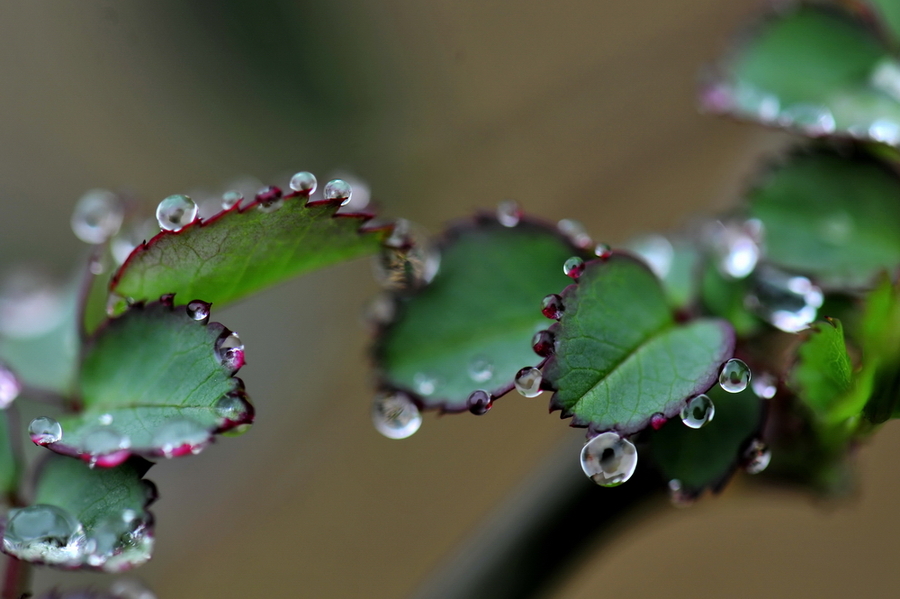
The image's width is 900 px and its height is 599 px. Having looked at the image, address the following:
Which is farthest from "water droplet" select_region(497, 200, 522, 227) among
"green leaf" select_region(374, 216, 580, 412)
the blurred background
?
the blurred background

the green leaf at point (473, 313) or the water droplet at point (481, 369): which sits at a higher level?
the green leaf at point (473, 313)

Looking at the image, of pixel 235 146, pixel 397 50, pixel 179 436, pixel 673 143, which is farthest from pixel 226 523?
pixel 179 436

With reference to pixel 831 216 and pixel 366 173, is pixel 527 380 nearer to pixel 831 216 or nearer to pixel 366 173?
pixel 831 216

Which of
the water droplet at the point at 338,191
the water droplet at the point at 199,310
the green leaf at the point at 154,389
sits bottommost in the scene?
the green leaf at the point at 154,389

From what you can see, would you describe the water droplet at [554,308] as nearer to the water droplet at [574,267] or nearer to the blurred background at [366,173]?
the water droplet at [574,267]

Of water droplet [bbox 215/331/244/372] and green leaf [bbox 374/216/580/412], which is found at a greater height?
water droplet [bbox 215/331/244/372]

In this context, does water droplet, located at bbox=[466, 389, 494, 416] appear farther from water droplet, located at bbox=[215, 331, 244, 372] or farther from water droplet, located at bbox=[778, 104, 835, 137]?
water droplet, located at bbox=[778, 104, 835, 137]

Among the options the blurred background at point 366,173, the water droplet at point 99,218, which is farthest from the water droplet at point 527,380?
the blurred background at point 366,173

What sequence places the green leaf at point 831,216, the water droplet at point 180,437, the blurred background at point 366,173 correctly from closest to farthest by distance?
the water droplet at point 180,437, the green leaf at point 831,216, the blurred background at point 366,173
